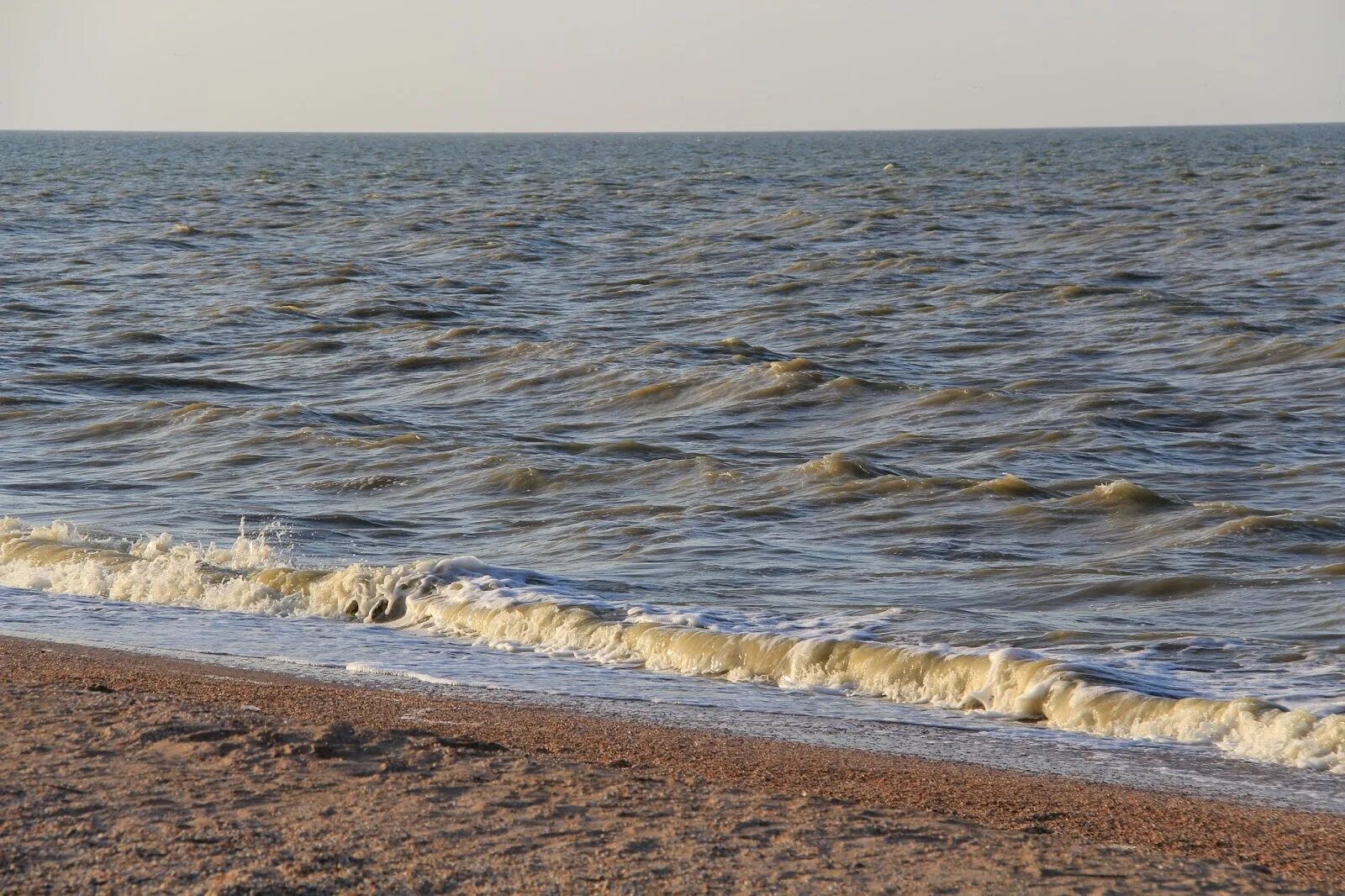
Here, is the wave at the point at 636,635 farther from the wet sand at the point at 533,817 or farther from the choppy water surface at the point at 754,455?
the wet sand at the point at 533,817

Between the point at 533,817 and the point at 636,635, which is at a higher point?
the point at 533,817

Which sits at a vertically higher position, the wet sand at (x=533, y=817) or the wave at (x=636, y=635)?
the wet sand at (x=533, y=817)

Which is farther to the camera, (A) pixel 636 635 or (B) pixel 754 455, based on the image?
(B) pixel 754 455

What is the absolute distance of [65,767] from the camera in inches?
178

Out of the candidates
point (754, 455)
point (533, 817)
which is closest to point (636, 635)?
point (533, 817)

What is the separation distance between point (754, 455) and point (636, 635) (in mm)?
5226

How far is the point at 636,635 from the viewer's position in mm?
8133

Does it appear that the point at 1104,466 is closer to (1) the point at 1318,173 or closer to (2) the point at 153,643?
(2) the point at 153,643

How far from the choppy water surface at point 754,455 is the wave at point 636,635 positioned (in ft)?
0.08

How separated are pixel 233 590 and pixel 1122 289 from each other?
16.7m

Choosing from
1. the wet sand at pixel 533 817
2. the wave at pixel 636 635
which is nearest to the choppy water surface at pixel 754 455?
the wave at pixel 636 635

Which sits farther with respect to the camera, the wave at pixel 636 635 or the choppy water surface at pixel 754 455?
the choppy water surface at pixel 754 455

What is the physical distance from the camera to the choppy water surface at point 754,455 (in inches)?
316

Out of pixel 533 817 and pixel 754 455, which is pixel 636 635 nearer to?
pixel 533 817
